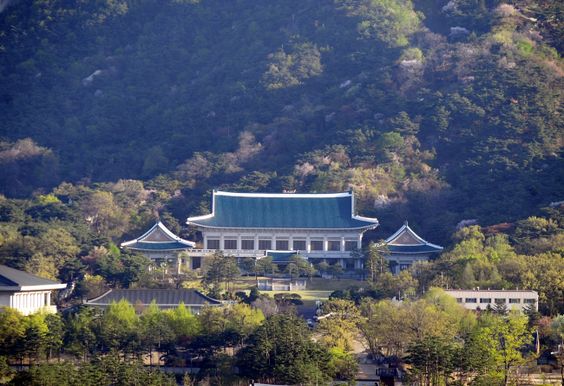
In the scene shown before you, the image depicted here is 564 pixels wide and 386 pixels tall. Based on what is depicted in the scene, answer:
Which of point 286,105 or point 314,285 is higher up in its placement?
point 286,105

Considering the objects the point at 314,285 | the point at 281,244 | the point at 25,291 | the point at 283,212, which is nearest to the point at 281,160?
the point at 283,212

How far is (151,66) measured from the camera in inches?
3777

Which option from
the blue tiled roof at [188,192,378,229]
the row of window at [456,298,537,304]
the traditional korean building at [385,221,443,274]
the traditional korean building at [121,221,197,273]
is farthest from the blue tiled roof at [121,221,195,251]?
the row of window at [456,298,537,304]

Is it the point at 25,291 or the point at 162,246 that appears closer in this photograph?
the point at 25,291

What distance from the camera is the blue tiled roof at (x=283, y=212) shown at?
70812mm

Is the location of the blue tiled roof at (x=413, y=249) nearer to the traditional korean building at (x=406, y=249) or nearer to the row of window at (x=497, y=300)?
the traditional korean building at (x=406, y=249)

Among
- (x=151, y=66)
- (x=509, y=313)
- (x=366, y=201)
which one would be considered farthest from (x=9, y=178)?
(x=509, y=313)

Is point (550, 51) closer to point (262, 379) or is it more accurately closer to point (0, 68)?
point (0, 68)

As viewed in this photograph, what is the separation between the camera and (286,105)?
8644 centimetres

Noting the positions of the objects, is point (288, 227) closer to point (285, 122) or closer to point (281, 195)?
point (281, 195)

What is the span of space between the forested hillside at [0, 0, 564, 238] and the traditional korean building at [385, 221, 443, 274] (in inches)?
101

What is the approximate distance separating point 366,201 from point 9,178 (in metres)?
21.2

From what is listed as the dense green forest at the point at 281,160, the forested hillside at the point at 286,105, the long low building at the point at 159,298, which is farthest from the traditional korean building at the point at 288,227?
the long low building at the point at 159,298

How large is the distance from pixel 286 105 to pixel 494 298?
32182mm
